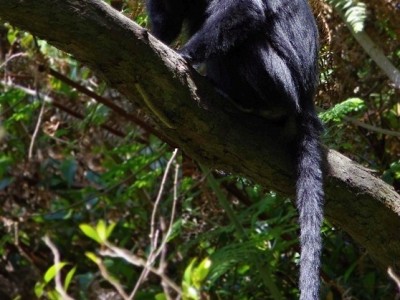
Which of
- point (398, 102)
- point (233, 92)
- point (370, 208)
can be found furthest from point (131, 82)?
point (398, 102)

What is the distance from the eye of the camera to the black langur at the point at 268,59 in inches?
119

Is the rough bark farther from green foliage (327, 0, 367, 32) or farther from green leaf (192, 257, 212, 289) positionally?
green leaf (192, 257, 212, 289)

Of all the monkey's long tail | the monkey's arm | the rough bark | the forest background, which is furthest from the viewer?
the monkey's arm

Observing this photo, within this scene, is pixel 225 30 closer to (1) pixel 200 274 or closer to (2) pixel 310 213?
(2) pixel 310 213

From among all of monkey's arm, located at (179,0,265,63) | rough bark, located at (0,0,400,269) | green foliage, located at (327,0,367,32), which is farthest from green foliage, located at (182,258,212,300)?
green foliage, located at (327,0,367,32)

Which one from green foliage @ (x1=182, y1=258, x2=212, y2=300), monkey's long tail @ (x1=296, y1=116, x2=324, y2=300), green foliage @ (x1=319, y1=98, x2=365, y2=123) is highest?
green foliage @ (x1=319, y1=98, x2=365, y2=123)

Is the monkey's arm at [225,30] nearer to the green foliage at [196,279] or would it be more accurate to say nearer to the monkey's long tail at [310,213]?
the monkey's long tail at [310,213]

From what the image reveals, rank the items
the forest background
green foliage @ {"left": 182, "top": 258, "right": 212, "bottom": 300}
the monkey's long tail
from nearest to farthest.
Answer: the forest background, the monkey's long tail, green foliage @ {"left": 182, "top": 258, "right": 212, "bottom": 300}

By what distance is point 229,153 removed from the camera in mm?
2781

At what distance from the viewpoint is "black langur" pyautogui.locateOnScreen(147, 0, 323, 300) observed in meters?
3.01

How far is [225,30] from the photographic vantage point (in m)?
3.02

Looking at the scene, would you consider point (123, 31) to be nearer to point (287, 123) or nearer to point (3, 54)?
point (287, 123)

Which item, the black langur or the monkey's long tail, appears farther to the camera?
the black langur

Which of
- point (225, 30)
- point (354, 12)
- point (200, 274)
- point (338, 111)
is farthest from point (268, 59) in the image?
point (200, 274)
